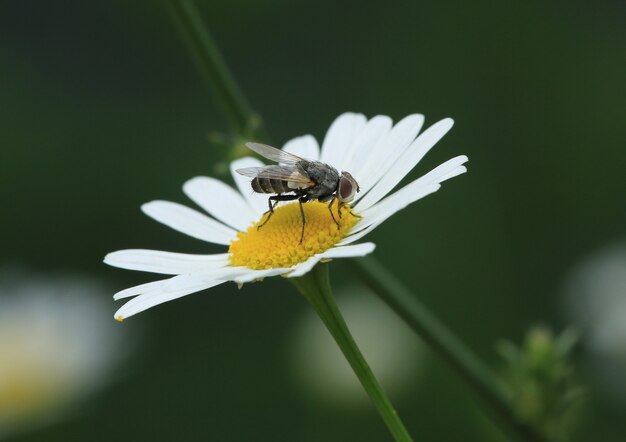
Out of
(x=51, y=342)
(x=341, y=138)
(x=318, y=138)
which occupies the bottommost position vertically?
(x=341, y=138)

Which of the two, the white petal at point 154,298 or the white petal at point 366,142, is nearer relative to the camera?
the white petal at point 154,298

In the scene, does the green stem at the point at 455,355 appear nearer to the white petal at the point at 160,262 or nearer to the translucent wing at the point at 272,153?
the translucent wing at the point at 272,153

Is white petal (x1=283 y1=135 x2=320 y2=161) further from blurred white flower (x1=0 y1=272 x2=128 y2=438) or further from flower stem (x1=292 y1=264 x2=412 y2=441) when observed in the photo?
blurred white flower (x1=0 y1=272 x2=128 y2=438)

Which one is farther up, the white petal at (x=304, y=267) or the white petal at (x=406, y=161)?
the white petal at (x=406, y=161)

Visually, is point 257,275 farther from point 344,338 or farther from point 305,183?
point 305,183

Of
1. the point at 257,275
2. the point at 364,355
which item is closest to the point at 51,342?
the point at 364,355

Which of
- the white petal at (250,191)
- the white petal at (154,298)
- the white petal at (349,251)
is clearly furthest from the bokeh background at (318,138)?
the white petal at (154,298)

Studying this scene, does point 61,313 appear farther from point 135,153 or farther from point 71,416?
point 135,153

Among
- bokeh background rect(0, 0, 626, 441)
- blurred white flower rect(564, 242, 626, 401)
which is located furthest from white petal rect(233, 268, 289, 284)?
blurred white flower rect(564, 242, 626, 401)
